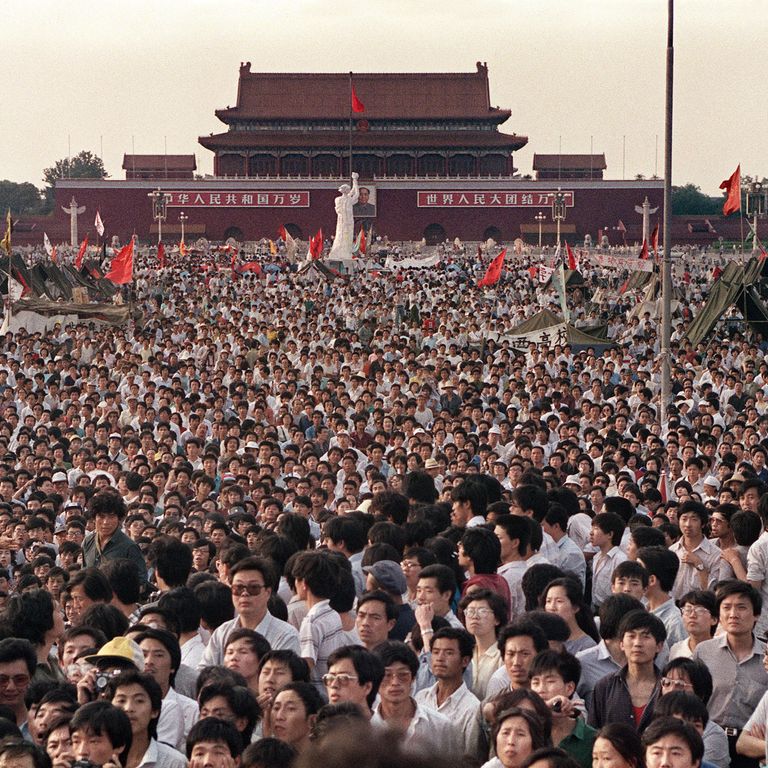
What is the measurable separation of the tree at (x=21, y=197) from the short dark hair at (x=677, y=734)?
78127 millimetres

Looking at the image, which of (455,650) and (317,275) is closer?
(455,650)

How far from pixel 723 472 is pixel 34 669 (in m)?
6.16

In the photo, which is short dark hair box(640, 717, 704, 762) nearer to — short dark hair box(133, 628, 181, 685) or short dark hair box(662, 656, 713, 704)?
short dark hair box(662, 656, 713, 704)

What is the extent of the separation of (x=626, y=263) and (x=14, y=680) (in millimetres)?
28870

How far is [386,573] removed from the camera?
5832mm

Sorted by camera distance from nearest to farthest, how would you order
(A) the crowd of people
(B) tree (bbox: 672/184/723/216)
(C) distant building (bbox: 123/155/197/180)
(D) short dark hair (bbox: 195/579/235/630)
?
(A) the crowd of people < (D) short dark hair (bbox: 195/579/235/630) < (C) distant building (bbox: 123/155/197/180) < (B) tree (bbox: 672/184/723/216)

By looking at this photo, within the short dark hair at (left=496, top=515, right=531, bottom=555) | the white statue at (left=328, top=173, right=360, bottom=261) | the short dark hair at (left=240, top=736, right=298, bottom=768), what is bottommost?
the short dark hair at (left=240, top=736, right=298, bottom=768)

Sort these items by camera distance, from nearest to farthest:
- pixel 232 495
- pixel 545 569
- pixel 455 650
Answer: pixel 455 650, pixel 545 569, pixel 232 495

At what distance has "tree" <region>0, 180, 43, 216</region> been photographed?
3155 inches

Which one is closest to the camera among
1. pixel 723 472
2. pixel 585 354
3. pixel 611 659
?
pixel 611 659

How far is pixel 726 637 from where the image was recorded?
5.43m

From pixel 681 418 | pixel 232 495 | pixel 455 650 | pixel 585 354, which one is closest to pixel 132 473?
pixel 232 495

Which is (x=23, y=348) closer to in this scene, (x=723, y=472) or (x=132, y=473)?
(x=132, y=473)

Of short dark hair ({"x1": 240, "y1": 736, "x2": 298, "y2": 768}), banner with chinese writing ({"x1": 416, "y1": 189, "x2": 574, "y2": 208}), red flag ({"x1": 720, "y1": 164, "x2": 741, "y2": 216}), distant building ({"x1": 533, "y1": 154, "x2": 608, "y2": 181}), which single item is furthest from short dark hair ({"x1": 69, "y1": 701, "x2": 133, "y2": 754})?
Answer: distant building ({"x1": 533, "y1": 154, "x2": 608, "y2": 181})
